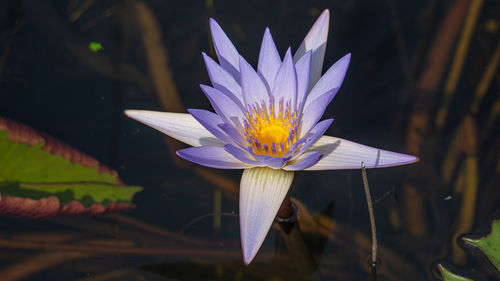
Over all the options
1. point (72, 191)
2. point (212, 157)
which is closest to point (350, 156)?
point (212, 157)

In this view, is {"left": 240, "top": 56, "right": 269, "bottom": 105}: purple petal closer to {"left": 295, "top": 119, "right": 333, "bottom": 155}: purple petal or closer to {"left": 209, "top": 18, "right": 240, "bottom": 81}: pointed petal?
{"left": 209, "top": 18, "right": 240, "bottom": 81}: pointed petal

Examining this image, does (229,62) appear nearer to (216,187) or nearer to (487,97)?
(216,187)

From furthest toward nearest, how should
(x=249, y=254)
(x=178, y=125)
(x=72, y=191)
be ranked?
(x=72, y=191) < (x=178, y=125) < (x=249, y=254)

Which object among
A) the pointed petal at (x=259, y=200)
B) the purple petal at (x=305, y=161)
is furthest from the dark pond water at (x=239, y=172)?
the purple petal at (x=305, y=161)

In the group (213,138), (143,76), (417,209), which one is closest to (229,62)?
(213,138)

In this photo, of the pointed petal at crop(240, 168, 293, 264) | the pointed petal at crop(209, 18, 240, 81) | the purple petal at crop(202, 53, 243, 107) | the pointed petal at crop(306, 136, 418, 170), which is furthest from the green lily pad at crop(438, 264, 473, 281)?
the pointed petal at crop(209, 18, 240, 81)

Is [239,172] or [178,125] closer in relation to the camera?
[178,125]

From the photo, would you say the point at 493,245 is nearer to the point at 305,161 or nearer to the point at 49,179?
the point at 305,161
